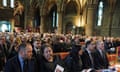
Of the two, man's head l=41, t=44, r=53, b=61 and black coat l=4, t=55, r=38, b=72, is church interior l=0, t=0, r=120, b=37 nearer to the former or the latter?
man's head l=41, t=44, r=53, b=61

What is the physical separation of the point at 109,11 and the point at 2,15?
13.8 metres

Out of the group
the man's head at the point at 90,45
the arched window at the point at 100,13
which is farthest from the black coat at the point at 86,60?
the arched window at the point at 100,13

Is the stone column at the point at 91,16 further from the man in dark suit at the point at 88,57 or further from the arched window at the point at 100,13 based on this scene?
the man in dark suit at the point at 88,57

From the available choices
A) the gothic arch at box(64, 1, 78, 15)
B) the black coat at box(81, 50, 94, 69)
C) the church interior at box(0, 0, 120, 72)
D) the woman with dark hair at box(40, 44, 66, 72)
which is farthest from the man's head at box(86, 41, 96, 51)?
the gothic arch at box(64, 1, 78, 15)

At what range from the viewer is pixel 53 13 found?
41094mm

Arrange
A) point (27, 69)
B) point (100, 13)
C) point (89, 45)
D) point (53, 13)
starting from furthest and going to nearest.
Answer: point (53, 13) → point (100, 13) → point (89, 45) → point (27, 69)

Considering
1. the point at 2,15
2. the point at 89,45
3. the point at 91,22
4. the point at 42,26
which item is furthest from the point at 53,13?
the point at 89,45

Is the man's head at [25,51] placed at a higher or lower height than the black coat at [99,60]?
higher

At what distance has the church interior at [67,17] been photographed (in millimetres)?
30141

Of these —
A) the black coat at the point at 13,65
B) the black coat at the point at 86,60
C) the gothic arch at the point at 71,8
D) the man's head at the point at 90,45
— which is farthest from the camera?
→ the gothic arch at the point at 71,8

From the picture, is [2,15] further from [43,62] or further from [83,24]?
[43,62]

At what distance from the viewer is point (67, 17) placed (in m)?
36.8

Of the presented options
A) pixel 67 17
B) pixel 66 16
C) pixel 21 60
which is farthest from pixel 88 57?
pixel 66 16

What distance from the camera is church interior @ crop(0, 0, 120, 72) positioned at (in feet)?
98.9
